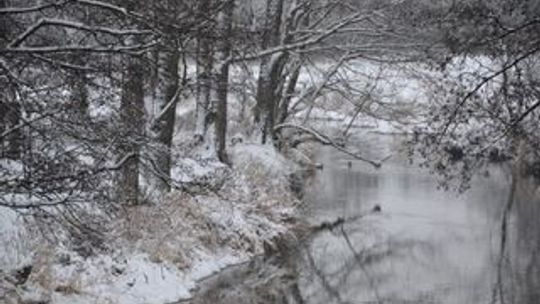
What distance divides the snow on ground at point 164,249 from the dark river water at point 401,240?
1370mm

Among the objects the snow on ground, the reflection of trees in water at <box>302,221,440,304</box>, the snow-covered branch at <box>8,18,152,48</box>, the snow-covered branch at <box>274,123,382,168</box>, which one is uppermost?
the snow-covered branch at <box>8,18,152,48</box>

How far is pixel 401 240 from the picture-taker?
19.0 m

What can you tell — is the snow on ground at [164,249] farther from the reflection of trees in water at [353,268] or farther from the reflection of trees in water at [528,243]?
the reflection of trees in water at [528,243]

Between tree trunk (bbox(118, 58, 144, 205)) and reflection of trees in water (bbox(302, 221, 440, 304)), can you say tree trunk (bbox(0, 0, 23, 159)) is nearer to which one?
tree trunk (bbox(118, 58, 144, 205))

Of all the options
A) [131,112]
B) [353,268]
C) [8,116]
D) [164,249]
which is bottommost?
[353,268]

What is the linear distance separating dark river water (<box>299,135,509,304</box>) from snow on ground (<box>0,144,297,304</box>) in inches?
53.9

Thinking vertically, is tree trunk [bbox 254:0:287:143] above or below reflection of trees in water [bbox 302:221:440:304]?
above

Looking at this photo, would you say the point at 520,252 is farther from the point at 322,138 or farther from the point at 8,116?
the point at 8,116

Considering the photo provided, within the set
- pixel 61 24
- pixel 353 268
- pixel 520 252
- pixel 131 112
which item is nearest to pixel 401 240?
pixel 520 252

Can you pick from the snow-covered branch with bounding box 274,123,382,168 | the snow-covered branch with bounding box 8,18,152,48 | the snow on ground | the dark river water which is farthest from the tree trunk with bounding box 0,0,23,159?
the snow-covered branch with bounding box 274,123,382,168

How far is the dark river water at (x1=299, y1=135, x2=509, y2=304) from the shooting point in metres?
14.6

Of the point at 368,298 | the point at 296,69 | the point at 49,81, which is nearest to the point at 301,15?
the point at 296,69

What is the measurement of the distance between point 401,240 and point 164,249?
683 centimetres

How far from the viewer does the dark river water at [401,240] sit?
14633 mm
